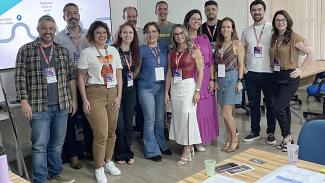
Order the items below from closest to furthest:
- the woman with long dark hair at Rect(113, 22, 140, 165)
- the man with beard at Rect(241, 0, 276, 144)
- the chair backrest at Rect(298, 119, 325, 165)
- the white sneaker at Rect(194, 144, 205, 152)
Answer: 1. the chair backrest at Rect(298, 119, 325, 165)
2. the woman with long dark hair at Rect(113, 22, 140, 165)
3. the man with beard at Rect(241, 0, 276, 144)
4. the white sneaker at Rect(194, 144, 205, 152)

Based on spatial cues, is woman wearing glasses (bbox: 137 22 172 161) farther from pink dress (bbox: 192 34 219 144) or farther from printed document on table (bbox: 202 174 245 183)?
printed document on table (bbox: 202 174 245 183)

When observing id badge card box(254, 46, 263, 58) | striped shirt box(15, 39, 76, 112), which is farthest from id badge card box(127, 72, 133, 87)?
id badge card box(254, 46, 263, 58)

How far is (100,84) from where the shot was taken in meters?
3.17

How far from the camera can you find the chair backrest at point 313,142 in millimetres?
1854

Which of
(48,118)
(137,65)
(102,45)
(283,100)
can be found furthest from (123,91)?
(283,100)

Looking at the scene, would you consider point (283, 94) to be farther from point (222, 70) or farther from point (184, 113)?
point (184, 113)

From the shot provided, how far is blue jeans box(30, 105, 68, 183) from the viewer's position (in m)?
2.96

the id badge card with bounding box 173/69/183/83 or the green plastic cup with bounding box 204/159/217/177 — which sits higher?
the id badge card with bounding box 173/69/183/83

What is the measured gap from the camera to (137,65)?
11.6ft

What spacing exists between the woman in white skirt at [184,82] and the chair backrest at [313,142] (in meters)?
1.69

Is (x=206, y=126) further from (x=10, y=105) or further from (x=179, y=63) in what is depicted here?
(x=10, y=105)

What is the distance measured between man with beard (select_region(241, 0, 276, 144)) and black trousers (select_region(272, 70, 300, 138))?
12 cm

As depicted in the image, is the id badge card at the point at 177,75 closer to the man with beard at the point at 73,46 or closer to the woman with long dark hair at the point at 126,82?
the woman with long dark hair at the point at 126,82

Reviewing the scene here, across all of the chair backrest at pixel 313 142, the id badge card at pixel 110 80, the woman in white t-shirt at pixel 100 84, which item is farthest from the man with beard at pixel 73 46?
the chair backrest at pixel 313 142
